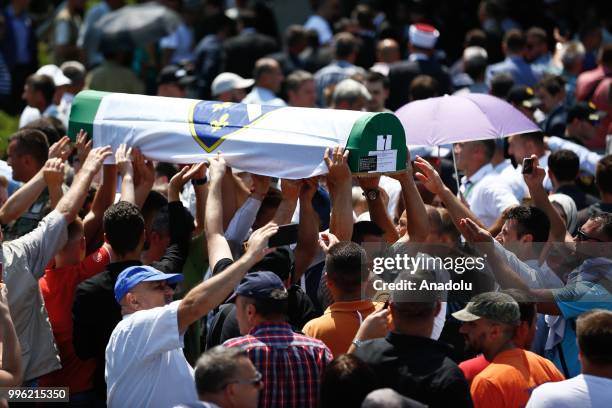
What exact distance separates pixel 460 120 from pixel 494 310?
9.33 ft

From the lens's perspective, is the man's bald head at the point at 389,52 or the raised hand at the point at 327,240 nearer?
the raised hand at the point at 327,240

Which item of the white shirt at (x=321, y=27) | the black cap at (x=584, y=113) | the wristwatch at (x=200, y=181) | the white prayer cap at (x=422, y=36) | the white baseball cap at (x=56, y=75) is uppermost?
the white shirt at (x=321, y=27)

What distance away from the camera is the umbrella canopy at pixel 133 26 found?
13.1m

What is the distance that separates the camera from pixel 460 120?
7.75 m

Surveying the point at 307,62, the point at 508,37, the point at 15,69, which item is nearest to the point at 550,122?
the point at 508,37

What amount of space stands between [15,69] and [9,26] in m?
0.60

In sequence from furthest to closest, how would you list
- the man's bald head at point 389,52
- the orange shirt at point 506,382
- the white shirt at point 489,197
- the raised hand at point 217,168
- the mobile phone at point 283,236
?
the man's bald head at point 389,52 < the white shirt at point 489,197 < the raised hand at point 217,168 < the mobile phone at point 283,236 < the orange shirt at point 506,382

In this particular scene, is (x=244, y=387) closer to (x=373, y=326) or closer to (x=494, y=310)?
(x=373, y=326)

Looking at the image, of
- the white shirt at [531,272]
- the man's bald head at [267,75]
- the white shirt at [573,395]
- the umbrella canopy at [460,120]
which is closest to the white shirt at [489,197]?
the umbrella canopy at [460,120]

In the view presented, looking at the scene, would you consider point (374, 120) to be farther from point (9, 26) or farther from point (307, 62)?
point (9, 26)

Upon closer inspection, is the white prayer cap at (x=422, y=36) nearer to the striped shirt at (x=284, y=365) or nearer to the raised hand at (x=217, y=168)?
the raised hand at (x=217, y=168)

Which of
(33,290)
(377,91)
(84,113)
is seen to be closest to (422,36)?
(377,91)

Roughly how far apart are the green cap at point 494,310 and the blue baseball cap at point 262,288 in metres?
0.87

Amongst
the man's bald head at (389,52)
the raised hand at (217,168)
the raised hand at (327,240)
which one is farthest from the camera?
the man's bald head at (389,52)
